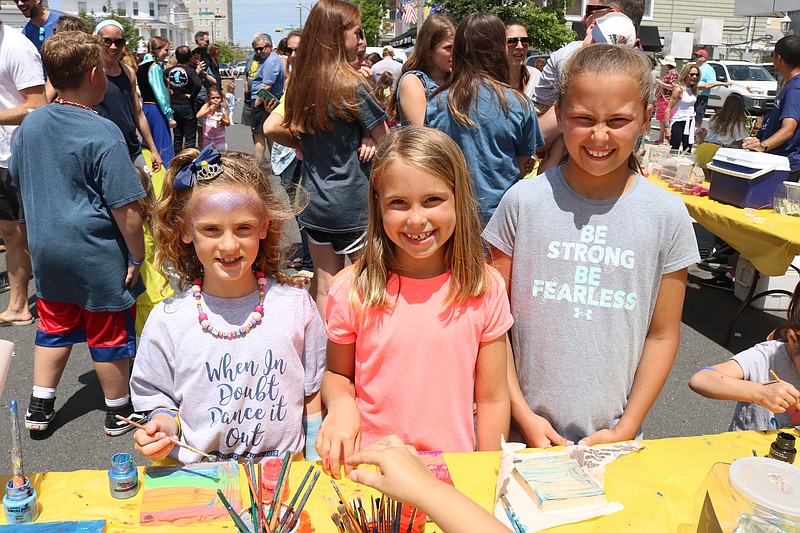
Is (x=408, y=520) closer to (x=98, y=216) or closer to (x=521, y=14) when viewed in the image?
(x=98, y=216)

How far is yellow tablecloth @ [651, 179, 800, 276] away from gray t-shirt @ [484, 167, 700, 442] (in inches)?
103

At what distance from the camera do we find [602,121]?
168 centimetres

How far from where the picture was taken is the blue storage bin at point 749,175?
4.37 meters

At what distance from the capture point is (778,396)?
5.73 feet

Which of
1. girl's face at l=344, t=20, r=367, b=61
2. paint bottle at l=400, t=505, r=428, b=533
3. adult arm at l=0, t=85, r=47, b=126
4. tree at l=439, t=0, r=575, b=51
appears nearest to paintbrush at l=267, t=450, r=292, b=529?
paint bottle at l=400, t=505, r=428, b=533

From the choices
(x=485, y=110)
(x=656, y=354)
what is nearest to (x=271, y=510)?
(x=656, y=354)

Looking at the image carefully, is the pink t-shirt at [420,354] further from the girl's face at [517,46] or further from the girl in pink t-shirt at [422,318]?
the girl's face at [517,46]

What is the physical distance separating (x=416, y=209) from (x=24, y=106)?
3.56 m

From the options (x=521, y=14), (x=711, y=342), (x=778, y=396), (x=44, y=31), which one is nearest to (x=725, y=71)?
(x=521, y=14)

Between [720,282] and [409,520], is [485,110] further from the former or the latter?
[720,282]

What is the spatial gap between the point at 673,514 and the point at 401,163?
1057 mm

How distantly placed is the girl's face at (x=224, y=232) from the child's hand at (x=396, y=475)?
0.82 m

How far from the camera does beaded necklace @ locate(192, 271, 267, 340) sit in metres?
1.77

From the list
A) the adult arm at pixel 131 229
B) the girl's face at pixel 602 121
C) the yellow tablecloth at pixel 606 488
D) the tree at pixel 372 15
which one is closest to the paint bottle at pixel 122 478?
the yellow tablecloth at pixel 606 488
